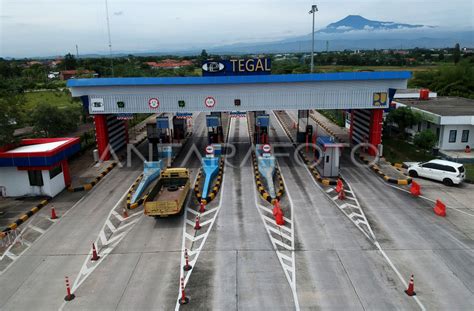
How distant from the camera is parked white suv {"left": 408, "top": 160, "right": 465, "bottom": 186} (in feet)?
83.0

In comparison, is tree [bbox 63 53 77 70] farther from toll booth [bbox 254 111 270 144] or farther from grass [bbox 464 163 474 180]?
grass [bbox 464 163 474 180]

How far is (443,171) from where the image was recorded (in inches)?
1014

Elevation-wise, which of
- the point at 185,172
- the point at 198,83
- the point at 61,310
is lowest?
the point at 61,310

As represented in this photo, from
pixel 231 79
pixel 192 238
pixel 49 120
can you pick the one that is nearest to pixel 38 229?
pixel 192 238

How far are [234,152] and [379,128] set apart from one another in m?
13.3

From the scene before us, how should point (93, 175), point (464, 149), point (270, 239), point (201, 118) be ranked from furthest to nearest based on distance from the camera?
1. point (201, 118)
2. point (464, 149)
3. point (93, 175)
4. point (270, 239)

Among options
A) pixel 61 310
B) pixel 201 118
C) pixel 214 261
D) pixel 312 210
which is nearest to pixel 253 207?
pixel 312 210

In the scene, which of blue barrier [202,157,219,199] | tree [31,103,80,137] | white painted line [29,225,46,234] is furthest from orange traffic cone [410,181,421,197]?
tree [31,103,80,137]

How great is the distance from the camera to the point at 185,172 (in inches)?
947

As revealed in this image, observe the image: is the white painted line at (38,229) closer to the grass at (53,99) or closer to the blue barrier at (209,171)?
the blue barrier at (209,171)

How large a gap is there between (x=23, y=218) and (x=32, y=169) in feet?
13.7

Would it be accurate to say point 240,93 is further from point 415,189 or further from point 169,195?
point 415,189

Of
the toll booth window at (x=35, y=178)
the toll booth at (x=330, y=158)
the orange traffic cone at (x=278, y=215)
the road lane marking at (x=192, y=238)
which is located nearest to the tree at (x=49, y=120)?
the toll booth window at (x=35, y=178)

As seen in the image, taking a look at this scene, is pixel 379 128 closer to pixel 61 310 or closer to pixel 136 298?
pixel 136 298
